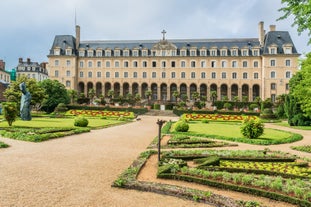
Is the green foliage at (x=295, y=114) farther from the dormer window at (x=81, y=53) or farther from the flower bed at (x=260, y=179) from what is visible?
the dormer window at (x=81, y=53)

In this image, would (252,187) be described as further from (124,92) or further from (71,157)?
(124,92)

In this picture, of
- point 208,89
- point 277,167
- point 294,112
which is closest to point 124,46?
point 208,89

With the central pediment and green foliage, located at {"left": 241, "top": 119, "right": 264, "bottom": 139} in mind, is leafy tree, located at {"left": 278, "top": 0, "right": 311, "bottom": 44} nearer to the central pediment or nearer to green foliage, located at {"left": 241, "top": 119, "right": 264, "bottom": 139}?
green foliage, located at {"left": 241, "top": 119, "right": 264, "bottom": 139}

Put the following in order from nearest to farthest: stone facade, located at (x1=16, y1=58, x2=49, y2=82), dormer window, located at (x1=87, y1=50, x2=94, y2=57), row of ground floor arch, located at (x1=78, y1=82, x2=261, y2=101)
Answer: row of ground floor arch, located at (x1=78, y1=82, x2=261, y2=101)
dormer window, located at (x1=87, y1=50, x2=94, y2=57)
stone facade, located at (x1=16, y1=58, x2=49, y2=82)

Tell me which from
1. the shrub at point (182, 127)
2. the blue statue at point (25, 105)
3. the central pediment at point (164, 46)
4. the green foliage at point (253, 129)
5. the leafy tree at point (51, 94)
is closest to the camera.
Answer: the green foliage at point (253, 129)

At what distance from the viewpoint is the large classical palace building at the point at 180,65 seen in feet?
174

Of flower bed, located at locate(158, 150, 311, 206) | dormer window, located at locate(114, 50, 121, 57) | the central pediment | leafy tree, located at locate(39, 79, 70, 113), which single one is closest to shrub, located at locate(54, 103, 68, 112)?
leafy tree, located at locate(39, 79, 70, 113)

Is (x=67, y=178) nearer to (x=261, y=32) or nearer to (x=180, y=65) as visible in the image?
(x=180, y=65)

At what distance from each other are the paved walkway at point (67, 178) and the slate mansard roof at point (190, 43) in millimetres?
50235

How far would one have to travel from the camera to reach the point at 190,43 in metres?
59.2

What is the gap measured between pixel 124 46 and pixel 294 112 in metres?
43.1

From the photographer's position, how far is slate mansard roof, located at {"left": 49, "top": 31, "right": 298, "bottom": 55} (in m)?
53.8

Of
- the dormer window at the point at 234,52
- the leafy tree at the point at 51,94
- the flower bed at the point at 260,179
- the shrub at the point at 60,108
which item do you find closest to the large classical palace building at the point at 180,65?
the dormer window at the point at 234,52

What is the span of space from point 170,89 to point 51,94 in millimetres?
27209
